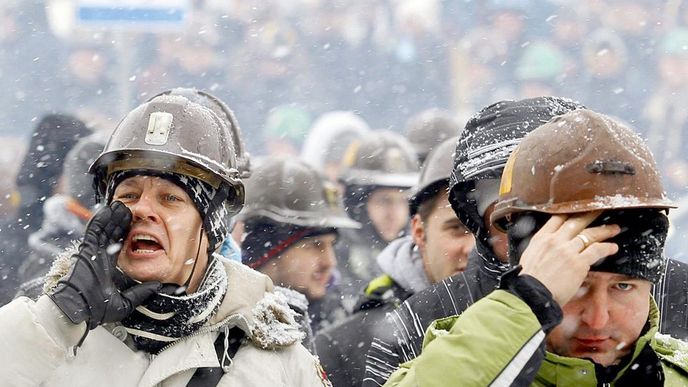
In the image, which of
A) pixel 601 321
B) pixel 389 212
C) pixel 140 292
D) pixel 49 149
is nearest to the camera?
pixel 601 321

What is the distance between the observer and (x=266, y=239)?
593 cm

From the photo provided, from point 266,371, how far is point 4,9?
8.37 m

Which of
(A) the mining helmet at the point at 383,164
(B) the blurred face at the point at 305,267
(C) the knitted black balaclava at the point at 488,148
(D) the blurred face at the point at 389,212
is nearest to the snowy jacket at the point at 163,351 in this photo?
(C) the knitted black balaclava at the point at 488,148

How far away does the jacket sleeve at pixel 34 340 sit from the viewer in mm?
3268

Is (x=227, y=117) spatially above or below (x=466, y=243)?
above

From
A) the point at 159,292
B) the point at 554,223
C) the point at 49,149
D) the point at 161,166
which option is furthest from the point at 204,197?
the point at 49,149

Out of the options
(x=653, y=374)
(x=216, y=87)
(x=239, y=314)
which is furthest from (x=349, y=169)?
(x=653, y=374)

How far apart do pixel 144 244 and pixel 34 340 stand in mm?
599

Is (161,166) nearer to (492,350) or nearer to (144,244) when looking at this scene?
(144,244)

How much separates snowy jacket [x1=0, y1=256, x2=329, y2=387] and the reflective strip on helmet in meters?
0.33

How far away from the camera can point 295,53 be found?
11.7 metres

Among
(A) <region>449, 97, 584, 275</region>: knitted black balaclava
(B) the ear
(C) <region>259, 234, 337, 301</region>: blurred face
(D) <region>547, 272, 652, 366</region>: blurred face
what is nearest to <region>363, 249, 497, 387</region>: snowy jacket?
(A) <region>449, 97, 584, 275</region>: knitted black balaclava

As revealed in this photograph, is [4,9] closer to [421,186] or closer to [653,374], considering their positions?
[421,186]

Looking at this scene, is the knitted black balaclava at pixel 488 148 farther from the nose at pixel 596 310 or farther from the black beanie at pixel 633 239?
the nose at pixel 596 310
